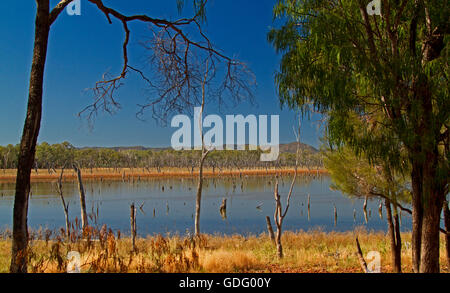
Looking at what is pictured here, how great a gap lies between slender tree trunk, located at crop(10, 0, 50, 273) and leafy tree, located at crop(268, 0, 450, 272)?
273cm

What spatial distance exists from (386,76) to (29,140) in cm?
400

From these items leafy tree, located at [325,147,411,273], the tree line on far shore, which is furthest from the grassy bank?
the tree line on far shore

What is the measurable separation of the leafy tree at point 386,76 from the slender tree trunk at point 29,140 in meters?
2.73

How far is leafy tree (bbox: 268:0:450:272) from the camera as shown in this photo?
173 inches

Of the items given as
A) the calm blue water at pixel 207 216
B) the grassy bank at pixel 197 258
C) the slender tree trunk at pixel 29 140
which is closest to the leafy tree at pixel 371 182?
the grassy bank at pixel 197 258

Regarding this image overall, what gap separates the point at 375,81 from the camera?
438 centimetres

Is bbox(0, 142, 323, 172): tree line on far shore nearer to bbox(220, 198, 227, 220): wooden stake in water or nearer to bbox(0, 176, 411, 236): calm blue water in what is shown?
bbox(0, 176, 411, 236): calm blue water

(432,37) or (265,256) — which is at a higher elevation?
(432,37)

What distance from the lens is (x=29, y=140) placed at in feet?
15.1

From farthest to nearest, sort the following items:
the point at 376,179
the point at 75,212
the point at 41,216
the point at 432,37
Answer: the point at 75,212 < the point at 41,216 < the point at 376,179 < the point at 432,37

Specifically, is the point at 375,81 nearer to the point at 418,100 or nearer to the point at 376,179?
the point at 418,100

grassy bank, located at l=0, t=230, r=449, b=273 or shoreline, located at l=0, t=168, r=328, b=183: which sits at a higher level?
grassy bank, located at l=0, t=230, r=449, b=273
